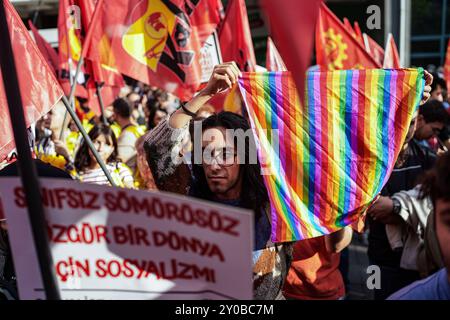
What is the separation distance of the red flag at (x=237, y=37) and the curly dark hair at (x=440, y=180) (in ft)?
18.2

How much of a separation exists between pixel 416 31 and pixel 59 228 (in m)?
26.2

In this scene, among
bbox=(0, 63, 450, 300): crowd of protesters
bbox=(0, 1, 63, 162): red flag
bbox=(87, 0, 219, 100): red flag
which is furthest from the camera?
bbox=(87, 0, 219, 100): red flag

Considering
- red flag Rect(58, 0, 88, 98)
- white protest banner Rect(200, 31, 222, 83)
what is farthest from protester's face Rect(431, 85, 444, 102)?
red flag Rect(58, 0, 88, 98)

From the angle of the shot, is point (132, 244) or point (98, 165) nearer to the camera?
point (132, 244)

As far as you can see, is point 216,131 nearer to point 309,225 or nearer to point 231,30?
point 309,225

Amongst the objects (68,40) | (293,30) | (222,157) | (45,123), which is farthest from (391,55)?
(293,30)

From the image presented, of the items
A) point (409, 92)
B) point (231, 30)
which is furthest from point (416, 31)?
point (409, 92)

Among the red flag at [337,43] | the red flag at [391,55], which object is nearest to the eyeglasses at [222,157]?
the red flag at [337,43]

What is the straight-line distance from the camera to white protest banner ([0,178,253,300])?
1812mm

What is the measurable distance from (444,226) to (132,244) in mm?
731

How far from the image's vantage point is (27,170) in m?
1.80

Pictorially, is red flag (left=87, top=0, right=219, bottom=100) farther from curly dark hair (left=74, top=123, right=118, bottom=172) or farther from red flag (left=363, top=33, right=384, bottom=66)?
red flag (left=363, top=33, right=384, bottom=66)

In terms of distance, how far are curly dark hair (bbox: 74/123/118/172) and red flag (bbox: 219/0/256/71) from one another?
1.89m

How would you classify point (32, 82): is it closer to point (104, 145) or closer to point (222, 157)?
point (222, 157)
